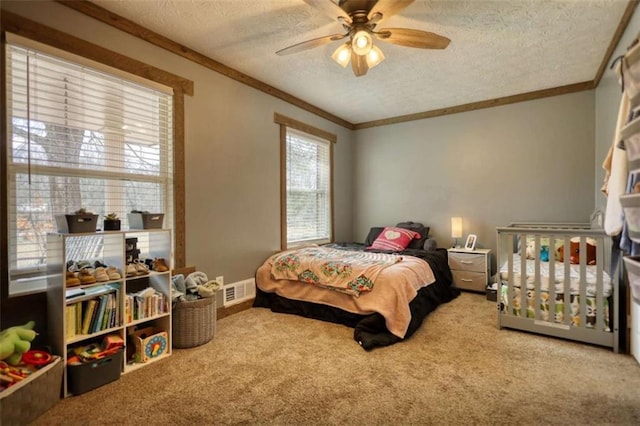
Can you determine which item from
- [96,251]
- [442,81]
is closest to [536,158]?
[442,81]

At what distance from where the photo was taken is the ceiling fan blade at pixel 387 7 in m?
1.75

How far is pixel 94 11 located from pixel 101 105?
0.62m

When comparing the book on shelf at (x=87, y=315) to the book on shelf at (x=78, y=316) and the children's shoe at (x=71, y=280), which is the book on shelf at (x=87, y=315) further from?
the children's shoe at (x=71, y=280)

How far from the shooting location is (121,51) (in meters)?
2.29

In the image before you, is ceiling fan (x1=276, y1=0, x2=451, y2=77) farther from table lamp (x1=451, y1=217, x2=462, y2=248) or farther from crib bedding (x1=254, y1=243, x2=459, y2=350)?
table lamp (x1=451, y1=217, x2=462, y2=248)

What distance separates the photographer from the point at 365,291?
2600 millimetres

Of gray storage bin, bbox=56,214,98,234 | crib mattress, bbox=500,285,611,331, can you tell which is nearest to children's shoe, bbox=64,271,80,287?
gray storage bin, bbox=56,214,98,234

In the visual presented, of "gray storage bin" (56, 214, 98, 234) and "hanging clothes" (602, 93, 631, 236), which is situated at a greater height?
"hanging clothes" (602, 93, 631, 236)

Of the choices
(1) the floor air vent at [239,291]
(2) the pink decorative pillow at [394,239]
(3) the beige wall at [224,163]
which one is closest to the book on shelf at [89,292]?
(3) the beige wall at [224,163]

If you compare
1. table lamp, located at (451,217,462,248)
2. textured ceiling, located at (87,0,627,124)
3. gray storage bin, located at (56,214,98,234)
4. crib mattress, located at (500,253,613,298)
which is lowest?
crib mattress, located at (500,253,613,298)

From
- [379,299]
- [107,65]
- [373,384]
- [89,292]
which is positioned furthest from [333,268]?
[107,65]

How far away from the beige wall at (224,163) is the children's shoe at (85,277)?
2.88 ft

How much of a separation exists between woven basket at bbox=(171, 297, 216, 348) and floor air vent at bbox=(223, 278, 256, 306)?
66cm

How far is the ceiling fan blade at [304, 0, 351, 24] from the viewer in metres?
1.72
